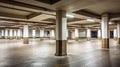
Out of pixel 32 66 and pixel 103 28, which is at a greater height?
pixel 103 28

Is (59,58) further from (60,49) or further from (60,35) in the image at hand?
(60,35)

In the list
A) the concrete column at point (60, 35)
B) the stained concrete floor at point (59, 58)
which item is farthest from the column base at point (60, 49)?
the stained concrete floor at point (59, 58)

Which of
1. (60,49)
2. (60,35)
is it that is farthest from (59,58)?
(60,35)

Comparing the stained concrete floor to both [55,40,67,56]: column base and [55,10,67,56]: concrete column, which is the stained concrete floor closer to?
[55,40,67,56]: column base

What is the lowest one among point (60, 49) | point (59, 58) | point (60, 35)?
point (59, 58)

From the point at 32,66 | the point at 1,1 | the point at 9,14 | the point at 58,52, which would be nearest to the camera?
the point at 32,66

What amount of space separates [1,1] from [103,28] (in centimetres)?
1200

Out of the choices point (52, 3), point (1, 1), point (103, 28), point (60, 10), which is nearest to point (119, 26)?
point (103, 28)

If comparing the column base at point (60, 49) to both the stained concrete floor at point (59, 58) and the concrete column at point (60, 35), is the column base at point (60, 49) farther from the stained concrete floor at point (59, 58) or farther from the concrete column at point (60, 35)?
the stained concrete floor at point (59, 58)

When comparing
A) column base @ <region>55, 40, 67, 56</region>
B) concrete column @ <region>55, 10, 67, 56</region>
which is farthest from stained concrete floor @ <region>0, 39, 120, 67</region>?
concrete column @ <region>55, 10, 67, 56</region>

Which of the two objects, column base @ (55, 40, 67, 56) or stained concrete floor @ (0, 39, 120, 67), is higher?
column base @ (55, 40, 67, 56)

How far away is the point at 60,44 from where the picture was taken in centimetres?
1066

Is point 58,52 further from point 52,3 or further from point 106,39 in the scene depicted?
point 106,39

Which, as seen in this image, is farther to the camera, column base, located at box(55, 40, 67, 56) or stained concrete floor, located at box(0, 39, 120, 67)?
column base, located at box(55, 40, 67, 56)
